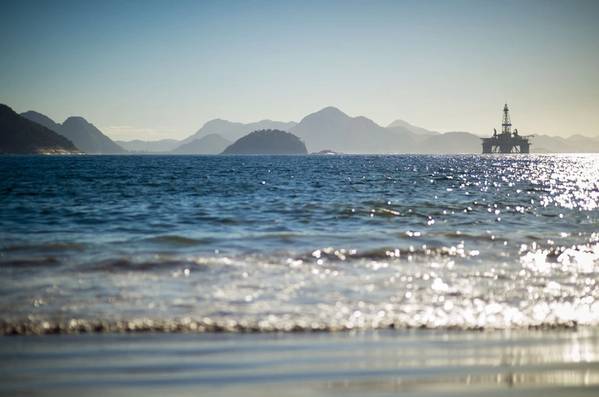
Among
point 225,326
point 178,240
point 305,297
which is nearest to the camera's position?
point 225,326

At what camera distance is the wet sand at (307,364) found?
5266 mm

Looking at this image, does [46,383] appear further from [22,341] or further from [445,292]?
[445,292]

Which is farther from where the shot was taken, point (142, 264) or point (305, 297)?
point (142, 264)

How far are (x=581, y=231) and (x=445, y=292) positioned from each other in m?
13.6

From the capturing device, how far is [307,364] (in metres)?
5.98

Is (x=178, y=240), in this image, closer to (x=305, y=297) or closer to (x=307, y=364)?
(x=305, y=297)

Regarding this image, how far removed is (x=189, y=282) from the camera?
34.8 ft

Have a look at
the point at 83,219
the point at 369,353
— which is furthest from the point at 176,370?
the point at 83,219

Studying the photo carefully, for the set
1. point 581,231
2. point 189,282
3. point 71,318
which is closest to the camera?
point 71,318

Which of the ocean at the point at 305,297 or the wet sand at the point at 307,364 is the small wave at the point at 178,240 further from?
the wet sand at the point at 307,364

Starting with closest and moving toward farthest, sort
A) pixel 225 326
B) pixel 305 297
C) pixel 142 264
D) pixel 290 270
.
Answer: pixel 225 326, pixel 305 297, pixel 290 270, pixel 142 264

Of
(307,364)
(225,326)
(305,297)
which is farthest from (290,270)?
(307,364)

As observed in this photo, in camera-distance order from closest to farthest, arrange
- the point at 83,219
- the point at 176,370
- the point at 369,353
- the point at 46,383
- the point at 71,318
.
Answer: the point at 46,383 < the point at 176,370 < the point at 369,353 < the point at 71,318 < the point at 83,219

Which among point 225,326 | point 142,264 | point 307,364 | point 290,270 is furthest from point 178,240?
point 307,364
